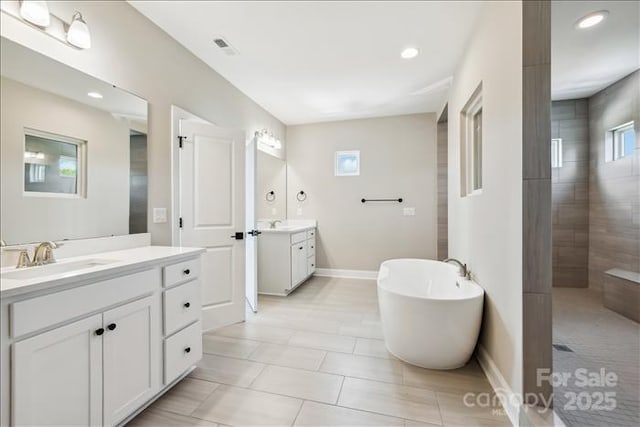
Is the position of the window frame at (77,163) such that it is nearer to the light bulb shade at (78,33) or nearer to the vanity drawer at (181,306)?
the light bulb shade at (78,33)

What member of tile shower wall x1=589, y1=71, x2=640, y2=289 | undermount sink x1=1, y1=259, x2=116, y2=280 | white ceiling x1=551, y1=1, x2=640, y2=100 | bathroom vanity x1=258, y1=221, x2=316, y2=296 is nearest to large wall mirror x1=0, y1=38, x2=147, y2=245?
undermount sink x1=1, y1=259, x2=116, y2=280

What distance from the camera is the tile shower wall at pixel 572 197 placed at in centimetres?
360

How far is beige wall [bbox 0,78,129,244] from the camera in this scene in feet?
4.52

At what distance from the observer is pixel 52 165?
155 cm

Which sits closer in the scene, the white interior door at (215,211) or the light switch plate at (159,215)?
the light switch plate at (159,215)

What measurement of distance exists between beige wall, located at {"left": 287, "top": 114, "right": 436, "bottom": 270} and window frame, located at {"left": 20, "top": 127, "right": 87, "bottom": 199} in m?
3.27

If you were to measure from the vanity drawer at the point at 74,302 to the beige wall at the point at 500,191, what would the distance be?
1993 mm

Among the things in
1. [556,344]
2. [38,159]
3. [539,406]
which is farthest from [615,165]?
[38,159]

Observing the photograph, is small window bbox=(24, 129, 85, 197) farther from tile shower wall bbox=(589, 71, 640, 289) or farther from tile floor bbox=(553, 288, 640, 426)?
tile shower wall bbox=(589, 71, 640, 289)

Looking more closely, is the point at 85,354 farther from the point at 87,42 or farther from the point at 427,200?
the point at 427,200

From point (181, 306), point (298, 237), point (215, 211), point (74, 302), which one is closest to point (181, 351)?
point (181, 306)

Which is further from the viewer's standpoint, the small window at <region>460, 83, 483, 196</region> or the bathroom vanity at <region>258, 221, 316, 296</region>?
the bathroom vanity at <region>258, 221, 316, 296</region>

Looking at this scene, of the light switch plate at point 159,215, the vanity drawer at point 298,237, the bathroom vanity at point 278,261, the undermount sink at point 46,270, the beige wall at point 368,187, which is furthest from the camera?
the beige wall at point 368,187

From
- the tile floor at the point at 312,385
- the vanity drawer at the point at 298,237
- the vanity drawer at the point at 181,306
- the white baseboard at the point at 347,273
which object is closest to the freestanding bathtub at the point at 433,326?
the tile floor at the point at 312,385
